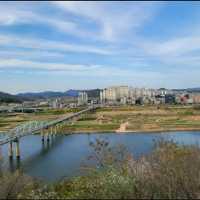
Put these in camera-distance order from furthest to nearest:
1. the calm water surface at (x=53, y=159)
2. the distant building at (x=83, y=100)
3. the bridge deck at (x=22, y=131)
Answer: the distant building at (x=83, y=100), the bridge deck at (x=22, y=131), the calm water surface at (x=53, y=159)

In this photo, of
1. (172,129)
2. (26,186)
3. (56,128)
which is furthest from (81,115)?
(26,186)

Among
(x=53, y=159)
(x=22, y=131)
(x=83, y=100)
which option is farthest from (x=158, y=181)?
(x=83, y=100)

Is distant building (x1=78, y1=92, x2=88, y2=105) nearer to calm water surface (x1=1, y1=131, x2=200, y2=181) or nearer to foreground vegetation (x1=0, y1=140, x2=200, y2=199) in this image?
calm water surface (x1=1, y1=131, x2=200, y2=181)

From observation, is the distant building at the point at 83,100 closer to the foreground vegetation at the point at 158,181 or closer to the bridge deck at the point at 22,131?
the bridge deck at the point at 22,131

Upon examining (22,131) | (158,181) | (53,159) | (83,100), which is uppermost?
(158,181)

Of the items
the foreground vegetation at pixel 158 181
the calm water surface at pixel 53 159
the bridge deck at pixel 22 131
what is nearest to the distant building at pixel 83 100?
the bridge deck at pixel 22 131

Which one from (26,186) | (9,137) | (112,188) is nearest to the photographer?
(112,188)

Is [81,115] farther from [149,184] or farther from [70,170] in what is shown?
[149,184]

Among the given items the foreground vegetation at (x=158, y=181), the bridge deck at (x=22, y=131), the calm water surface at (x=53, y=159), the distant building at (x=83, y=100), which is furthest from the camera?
the distant building at (x=83, y=100)

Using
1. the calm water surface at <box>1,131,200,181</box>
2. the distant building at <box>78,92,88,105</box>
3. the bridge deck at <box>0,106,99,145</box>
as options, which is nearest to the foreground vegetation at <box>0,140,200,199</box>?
the calm water surface at <box>1,131,200,181</box>

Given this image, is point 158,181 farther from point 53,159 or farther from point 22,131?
point 22,131

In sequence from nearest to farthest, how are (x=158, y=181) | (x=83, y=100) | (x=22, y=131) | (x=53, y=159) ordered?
(x=158, y=181) → (x=53, y=159) → (x=22, y=131) → (x=83, y=100)
